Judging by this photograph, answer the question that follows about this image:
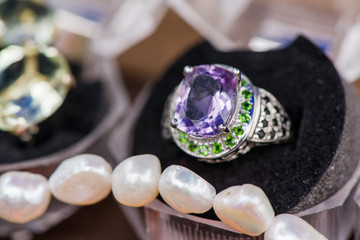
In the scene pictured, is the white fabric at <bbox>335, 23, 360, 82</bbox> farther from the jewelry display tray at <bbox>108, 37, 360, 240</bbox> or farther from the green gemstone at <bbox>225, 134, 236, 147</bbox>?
the green gemstone at <bbox>225, 134, 236, 147</bbox>

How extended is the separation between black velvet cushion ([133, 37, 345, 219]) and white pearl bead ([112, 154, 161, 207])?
3.5 inches

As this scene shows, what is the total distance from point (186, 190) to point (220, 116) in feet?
0.36

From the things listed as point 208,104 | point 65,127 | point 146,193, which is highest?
point 208,104

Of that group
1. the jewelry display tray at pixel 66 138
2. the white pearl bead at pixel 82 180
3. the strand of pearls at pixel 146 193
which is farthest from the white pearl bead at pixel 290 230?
the jewelry display tray at pixel 66 138

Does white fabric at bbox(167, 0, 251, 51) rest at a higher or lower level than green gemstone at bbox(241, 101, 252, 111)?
lower

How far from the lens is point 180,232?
665 millimetres

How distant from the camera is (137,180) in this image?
0.62 m

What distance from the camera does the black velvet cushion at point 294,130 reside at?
637 mm

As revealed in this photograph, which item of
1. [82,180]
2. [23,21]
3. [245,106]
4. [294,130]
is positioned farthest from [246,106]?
[23,21]

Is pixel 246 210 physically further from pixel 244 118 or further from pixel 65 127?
pixel 65 127

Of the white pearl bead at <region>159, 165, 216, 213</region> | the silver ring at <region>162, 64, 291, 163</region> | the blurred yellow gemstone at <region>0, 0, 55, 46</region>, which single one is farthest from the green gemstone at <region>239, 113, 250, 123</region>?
the blurred yellow gemstone at <region>0, 0, 55, 46</region>

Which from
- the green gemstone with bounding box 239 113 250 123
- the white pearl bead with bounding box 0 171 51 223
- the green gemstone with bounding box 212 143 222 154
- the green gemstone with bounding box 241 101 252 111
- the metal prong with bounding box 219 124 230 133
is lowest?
the white pearl bead with bounding box 0 171 51 223

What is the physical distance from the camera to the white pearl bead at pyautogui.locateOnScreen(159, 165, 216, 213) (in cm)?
59

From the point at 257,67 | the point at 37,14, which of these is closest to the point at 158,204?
the point at 257,67
